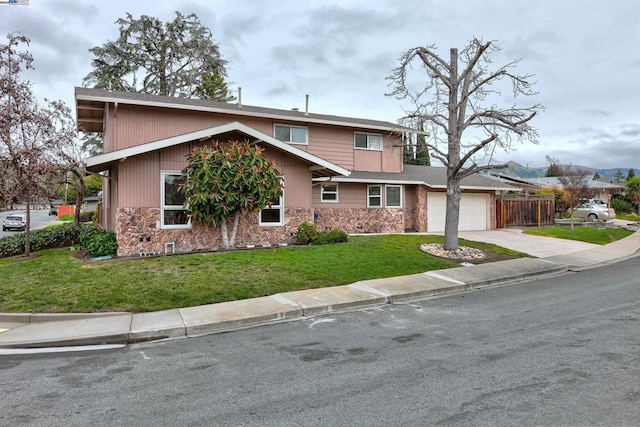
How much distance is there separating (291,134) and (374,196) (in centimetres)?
522

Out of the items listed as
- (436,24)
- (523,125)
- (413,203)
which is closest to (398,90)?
(436,24)

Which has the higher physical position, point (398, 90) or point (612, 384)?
point (398, 90)

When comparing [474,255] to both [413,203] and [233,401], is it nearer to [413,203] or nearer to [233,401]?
[413,203]

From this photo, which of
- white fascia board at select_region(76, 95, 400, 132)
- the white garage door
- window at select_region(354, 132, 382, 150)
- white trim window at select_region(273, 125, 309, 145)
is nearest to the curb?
white fascia board at select_region(76, 95, 400, 132)

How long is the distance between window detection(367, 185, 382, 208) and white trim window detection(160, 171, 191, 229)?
996cm

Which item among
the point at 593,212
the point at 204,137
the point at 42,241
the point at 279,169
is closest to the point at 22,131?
the point at 42,241

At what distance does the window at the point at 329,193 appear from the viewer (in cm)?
1909

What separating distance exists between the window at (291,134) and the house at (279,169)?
0.16ft

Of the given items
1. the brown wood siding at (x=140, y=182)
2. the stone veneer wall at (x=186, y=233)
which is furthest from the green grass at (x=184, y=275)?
the brown wood siding at (x=140, y=182)

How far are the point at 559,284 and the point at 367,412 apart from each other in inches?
333

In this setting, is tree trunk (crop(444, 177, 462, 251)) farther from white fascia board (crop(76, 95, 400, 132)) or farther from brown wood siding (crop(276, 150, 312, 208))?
brown wood siding (crop(276, 150, 312, 208))

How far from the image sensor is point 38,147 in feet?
42.7

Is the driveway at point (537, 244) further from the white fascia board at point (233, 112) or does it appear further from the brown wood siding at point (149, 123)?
the brown wood siding at point (149, 123)

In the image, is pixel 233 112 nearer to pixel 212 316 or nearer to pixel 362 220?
pixel 362 220
